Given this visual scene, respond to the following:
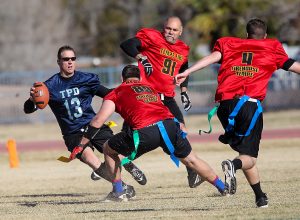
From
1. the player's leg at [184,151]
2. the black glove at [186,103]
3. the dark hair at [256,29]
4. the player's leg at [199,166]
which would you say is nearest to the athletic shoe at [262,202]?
the player's leg at [184,151]

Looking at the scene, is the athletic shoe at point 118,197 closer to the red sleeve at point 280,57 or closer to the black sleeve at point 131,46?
the black sleeve at point 131,46

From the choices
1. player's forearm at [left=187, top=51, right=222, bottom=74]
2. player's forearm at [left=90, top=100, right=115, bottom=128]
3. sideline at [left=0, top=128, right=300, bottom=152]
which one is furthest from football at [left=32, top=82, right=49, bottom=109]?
sideline at [left=0, top=128, right=300, bottom=152]

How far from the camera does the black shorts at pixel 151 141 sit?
9969mm

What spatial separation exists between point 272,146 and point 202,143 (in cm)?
201

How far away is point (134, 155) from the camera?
10133 millimetres

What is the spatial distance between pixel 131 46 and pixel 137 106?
204cm

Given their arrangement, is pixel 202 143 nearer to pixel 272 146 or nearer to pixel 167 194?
pixel 272 146

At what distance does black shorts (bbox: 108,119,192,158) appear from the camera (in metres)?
9.97

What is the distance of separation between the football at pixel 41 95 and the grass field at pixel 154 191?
1311mm

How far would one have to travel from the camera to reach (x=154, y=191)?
1255 cm

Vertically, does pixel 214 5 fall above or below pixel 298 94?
above

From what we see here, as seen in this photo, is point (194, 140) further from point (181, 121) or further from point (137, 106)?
point (137, 106)

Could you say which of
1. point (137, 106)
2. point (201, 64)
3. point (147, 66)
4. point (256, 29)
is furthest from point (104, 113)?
point (256, 29)

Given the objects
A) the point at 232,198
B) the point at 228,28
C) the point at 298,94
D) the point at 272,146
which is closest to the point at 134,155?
the point at 232,198
